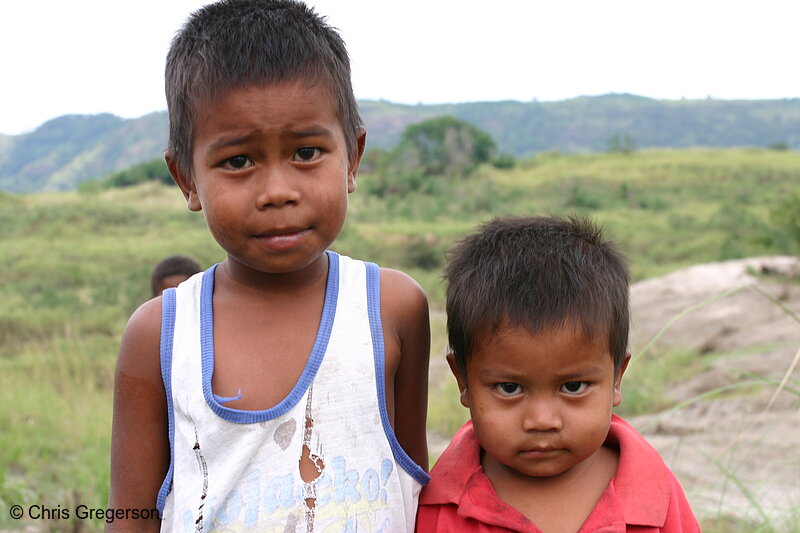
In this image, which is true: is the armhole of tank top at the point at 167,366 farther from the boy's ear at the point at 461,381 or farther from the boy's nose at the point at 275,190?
the boy's ear at the point at 461,381

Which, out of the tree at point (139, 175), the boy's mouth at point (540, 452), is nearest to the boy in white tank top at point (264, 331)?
the boy's mouth at point (540, 452)

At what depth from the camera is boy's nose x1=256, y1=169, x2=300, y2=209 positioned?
4.87 ft

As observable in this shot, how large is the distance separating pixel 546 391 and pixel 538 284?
204 mm

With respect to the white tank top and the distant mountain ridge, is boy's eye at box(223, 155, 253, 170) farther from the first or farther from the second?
the distant mountain ridge

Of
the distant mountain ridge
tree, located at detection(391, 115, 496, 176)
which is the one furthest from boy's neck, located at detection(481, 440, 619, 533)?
the distant mountain ridge

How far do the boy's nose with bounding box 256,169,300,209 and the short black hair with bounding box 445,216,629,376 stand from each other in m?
0.40

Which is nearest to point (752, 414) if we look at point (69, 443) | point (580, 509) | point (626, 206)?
point (69, 443)

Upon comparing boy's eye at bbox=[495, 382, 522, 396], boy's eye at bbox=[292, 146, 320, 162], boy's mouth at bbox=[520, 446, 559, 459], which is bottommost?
boy's mouth at bbox=[520, 446, 559, 459]

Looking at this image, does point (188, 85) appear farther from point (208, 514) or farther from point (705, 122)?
point (705, 122)

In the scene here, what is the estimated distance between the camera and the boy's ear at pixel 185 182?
1.63m

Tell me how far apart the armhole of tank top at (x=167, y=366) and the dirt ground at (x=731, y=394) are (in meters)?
1.42

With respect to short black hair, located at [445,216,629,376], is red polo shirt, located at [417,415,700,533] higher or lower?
lower

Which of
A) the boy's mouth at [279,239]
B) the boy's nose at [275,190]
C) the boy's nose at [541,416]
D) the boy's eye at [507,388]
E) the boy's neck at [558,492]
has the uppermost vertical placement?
the boy's nose at [275,190]

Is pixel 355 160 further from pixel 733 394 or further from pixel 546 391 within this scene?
pixel 733 394
